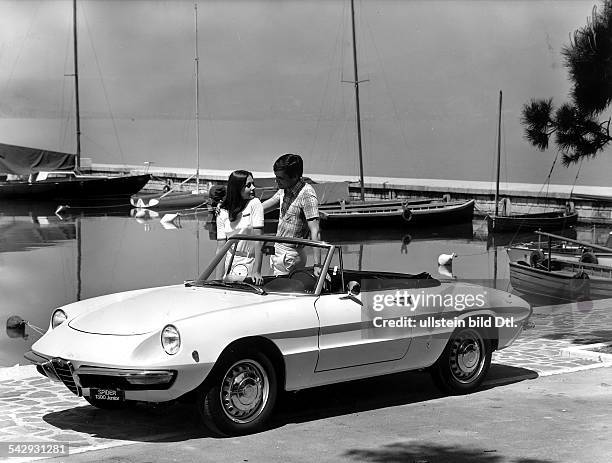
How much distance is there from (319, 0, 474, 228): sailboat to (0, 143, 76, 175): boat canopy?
24.3 m

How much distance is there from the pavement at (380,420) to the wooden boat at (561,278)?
11832mm

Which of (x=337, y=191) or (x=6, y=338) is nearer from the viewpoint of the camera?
(x=6, y=338)

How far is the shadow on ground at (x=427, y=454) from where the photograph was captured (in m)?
6.61

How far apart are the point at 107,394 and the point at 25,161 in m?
64.4

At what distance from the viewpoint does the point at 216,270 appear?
866 cm

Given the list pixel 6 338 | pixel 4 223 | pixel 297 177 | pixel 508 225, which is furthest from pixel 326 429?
pixel 4 223

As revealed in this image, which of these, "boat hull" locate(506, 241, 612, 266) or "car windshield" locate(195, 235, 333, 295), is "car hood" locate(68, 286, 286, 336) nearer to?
"car windshield" locate(195, 235, 333, 295)

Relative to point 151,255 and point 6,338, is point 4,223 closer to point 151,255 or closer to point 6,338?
point 151,255

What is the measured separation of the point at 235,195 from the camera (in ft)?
33.2

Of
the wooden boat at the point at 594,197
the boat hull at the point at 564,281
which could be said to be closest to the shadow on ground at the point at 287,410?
the boat hull at the point at 564,281

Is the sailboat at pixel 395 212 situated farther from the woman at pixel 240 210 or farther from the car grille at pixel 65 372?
the car grille at pixel 65 372

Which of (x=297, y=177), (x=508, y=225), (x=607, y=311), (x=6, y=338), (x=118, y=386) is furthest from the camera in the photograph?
(x=508, y=225)

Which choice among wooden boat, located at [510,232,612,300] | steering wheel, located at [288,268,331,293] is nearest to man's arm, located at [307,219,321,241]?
steering wheel, located at [288,268,331,293]

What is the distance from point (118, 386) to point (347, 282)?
2379mm
